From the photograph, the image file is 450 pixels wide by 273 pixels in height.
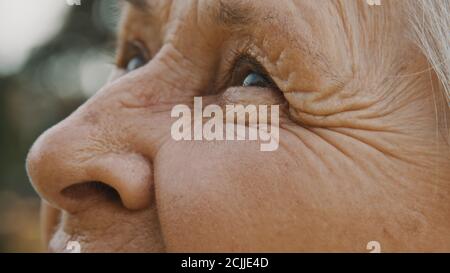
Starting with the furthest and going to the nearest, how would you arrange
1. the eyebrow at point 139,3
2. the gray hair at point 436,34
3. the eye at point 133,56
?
the eye at point 133,56
the eyebrow at point 139,3
the gray hair at point 436,34

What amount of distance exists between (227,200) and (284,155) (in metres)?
0.10

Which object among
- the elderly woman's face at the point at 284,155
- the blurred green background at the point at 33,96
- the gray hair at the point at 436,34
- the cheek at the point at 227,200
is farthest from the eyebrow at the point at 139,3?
the blurred green background at the point at 33,96

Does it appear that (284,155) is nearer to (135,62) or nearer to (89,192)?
(89,192)

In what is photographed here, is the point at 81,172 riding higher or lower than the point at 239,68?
lower

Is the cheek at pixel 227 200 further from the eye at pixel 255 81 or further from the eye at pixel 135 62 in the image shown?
the eye at pixel 135 62

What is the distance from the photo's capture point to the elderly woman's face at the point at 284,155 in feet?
3.17

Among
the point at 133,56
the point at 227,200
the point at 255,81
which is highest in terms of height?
the point at 133,56

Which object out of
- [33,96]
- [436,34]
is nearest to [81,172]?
[436,34]

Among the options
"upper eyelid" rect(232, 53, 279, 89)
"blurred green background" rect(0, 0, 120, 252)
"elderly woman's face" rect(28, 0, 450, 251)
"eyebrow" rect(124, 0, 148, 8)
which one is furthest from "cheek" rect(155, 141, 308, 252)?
"blurred green background" rect(0, 0, 120, 252)

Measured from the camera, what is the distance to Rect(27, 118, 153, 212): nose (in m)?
1.07

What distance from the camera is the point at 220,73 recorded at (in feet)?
3.80

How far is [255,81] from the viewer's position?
111 centimetres

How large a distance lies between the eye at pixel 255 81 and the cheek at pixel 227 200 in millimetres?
126
